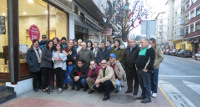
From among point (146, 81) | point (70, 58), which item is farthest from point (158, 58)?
point (70, 58)

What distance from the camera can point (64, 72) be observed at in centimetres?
575

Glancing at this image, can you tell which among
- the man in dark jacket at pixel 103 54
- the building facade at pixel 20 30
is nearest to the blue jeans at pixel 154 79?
the man in dark jacket at pixel 103 54

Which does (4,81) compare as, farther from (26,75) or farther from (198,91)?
(198,91)

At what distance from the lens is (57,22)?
27.9ft

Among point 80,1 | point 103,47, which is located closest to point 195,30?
point 80,1

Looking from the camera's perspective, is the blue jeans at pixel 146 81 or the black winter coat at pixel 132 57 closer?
the blue jeans at pixel 146 81

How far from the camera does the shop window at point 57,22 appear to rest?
7798 millimetres

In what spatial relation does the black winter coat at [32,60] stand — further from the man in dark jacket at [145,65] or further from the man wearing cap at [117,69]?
the man in dark jacket at [145,65]

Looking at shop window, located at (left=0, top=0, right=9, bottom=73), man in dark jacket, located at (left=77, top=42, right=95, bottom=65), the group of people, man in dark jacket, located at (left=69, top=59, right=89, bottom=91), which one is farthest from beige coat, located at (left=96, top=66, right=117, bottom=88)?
shop window, located at (left=0, top=0, right=9, bottom=73)

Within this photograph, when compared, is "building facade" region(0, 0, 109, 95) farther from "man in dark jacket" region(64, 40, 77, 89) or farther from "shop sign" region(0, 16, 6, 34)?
"man in dark jacket" region(64, 40, 77, 89)

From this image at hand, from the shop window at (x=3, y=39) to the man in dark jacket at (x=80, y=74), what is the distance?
2318mm

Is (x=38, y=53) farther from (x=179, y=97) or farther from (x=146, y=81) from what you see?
(x=179, y=97)

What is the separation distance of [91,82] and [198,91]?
13.8 ft

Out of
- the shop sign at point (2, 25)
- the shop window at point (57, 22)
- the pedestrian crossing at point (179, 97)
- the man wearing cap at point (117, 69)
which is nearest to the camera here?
the pedestrian crossing at point (179, 97)
